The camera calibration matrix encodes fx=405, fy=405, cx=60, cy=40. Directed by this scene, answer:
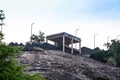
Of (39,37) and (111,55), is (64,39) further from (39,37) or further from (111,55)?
(39,37)

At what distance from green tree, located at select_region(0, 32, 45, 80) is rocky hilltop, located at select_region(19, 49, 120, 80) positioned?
49.4ft

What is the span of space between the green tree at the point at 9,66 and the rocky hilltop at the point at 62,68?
15.1 m

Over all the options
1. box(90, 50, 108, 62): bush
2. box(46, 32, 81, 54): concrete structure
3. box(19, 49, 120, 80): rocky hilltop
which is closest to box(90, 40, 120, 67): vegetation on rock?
box(90, 50, 108, 62): bush

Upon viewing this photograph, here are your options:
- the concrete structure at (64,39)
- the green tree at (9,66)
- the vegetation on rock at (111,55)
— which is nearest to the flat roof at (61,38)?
the concrete structure at (64,39)

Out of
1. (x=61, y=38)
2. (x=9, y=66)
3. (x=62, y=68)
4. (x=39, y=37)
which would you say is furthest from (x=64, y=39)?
(x=9, y=66)

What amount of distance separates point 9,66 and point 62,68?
19.3m

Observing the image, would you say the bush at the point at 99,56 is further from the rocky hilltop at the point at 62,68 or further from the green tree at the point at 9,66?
the green tree at the point at 9,66

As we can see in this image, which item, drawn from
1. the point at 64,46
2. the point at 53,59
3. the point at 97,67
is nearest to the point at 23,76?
the point at 53,59

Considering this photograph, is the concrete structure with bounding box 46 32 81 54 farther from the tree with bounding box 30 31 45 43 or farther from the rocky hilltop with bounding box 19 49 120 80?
the rocky hilltop with bounding box 19 49 120 80

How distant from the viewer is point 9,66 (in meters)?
9.21

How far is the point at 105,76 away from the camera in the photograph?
3102 centimetres

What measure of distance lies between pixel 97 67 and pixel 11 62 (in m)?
23.9

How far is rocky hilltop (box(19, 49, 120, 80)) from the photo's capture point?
85.6 feet

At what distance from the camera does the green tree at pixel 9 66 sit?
8.95m
